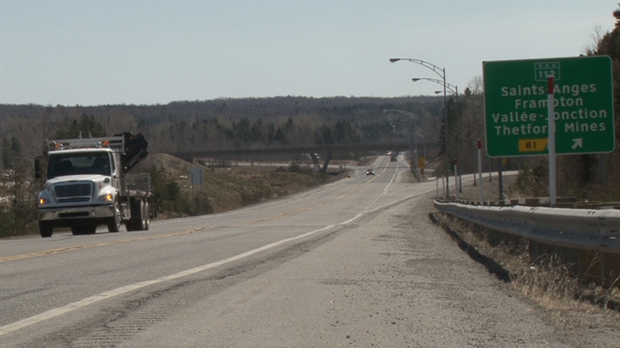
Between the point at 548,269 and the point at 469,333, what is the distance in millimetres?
3790

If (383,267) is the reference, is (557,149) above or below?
above

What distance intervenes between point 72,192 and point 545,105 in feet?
49.7

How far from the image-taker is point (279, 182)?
136250 millimetres

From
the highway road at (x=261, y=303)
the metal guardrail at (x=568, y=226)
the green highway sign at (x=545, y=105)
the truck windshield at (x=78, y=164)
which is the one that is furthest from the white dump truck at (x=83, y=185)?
the metal guardrail at (x=568, y=226)

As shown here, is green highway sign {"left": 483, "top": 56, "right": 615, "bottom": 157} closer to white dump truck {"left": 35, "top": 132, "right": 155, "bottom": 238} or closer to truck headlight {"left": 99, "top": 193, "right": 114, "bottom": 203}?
truck headlight {"left": 99, "top": 193, "right": 114, "bottom": 203}

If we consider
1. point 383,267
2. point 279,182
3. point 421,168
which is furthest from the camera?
point 279,182

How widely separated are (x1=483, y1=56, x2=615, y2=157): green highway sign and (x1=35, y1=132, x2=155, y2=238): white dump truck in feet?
42.1

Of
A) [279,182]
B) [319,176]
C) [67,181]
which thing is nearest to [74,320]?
[67,181]

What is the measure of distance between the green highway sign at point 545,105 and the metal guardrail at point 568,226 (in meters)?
9.24

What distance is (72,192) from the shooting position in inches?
1144

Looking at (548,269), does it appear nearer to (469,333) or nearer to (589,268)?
(589,268)

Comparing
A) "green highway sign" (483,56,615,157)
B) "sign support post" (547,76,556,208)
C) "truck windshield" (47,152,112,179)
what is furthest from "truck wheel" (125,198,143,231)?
"sign support post" (547,76,556,208)

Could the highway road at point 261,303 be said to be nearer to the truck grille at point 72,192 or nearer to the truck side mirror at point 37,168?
the truck grille at point 72,192

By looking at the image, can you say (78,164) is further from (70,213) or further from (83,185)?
(70,213)
